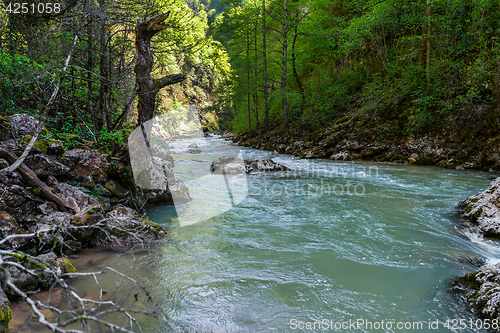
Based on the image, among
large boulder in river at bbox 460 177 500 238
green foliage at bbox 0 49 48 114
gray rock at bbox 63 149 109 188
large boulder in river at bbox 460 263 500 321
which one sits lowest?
large boulder in river at bbox 460 263 500 321

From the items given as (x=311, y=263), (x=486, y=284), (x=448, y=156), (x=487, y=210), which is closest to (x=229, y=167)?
(x=311, y=263)

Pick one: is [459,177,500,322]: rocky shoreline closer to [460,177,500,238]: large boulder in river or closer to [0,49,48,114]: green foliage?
[460,177,500,238]: large boulder in river

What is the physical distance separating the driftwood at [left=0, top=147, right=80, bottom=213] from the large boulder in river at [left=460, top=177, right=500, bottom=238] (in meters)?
6.54

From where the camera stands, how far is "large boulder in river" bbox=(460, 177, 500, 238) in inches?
156

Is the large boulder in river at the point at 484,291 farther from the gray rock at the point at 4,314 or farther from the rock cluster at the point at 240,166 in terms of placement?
the rock cluster at the point at 240,166

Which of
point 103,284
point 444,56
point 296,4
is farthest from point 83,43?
point 296,4

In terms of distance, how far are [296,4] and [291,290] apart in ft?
56.2

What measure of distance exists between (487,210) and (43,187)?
715 centimetres

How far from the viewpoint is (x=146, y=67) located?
560 centimetres

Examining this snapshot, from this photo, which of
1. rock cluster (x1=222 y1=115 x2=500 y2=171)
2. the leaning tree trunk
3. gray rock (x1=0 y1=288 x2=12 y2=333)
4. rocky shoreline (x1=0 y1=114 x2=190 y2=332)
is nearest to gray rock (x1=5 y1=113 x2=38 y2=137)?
rocky shoreline (x1=0 y1=114 x2=190 y2=332)

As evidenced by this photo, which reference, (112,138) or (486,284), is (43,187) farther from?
(486,284)

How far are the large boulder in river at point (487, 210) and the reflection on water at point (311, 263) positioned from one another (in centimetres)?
24

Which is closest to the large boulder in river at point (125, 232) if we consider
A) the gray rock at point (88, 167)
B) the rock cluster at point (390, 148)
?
the gray rock at point (88, 167)

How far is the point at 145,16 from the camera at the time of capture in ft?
20.4
